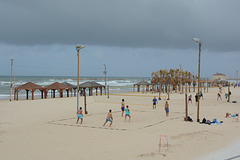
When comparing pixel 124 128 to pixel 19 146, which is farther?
pixel 124 128

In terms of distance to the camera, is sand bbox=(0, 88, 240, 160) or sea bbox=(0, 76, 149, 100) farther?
sea bbox=(0, 76, 149, 100)

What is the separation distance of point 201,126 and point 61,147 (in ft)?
24.8

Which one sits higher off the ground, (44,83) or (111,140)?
(44,83)

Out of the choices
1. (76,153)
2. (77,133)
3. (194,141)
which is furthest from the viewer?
(77,133)

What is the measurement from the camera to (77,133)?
11164 millimetres

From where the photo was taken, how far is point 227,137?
34.2ft

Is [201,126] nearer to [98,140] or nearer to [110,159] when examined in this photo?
[98,140]

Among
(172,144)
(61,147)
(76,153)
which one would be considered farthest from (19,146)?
(172,144)

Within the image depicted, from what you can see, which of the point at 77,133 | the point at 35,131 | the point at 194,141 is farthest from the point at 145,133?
the point at 35,131

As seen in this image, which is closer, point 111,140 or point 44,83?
point 111,140

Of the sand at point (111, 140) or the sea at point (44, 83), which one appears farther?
the sea at point (44, 83)

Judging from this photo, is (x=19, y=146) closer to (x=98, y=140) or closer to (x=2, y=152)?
(x=2, y=152)

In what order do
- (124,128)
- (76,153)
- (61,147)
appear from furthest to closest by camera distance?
(124,128), (61,147), (76,153)

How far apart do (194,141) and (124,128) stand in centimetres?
388
